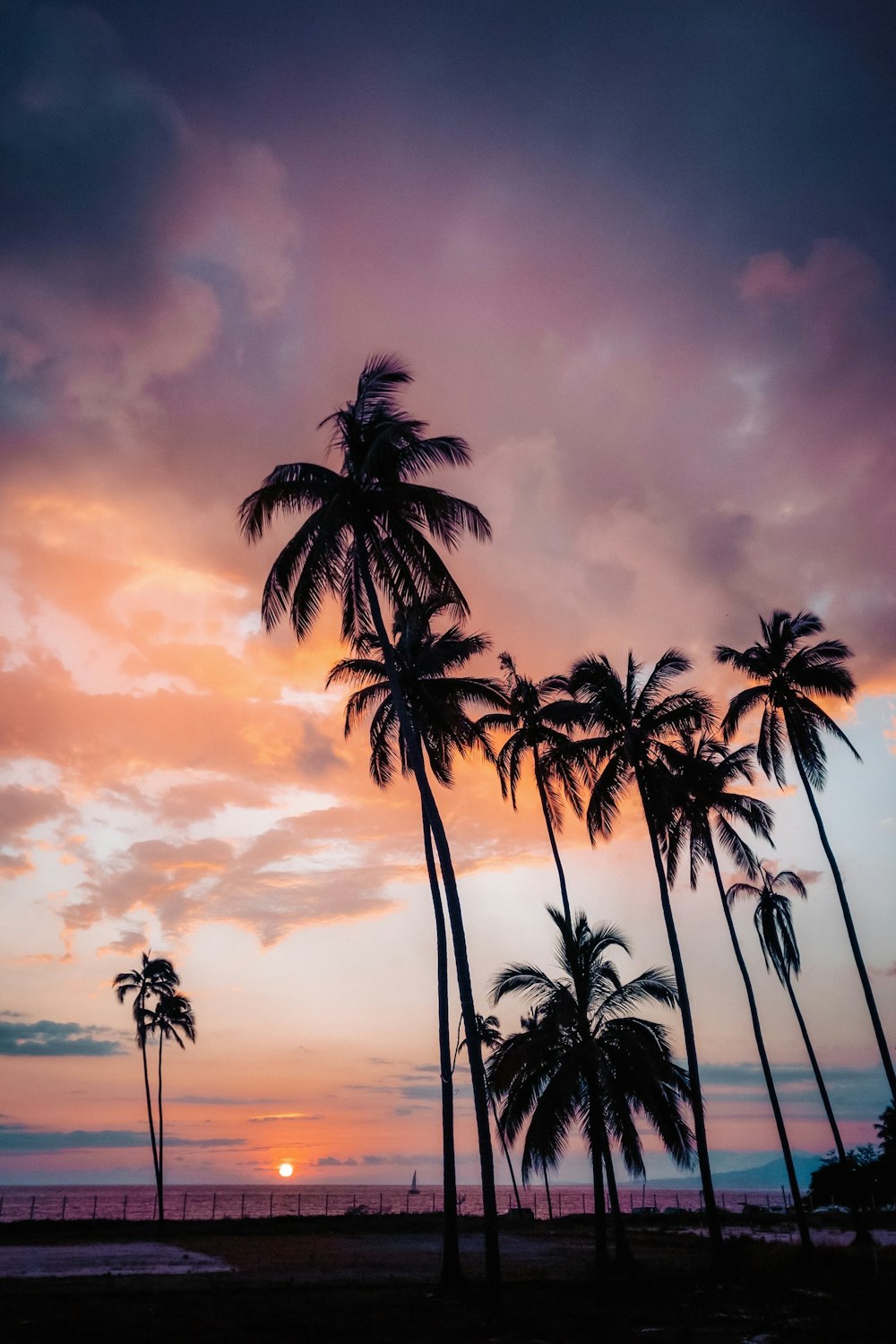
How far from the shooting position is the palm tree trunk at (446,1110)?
20922mm

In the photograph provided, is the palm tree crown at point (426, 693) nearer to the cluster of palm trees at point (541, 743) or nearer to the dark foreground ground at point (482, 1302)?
the cluster of palm trees at point (541, 743)

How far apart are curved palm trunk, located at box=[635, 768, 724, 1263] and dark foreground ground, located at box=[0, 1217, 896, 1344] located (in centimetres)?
118

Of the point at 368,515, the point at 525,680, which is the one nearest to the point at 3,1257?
the point at 525,680

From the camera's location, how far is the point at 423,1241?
41688mm

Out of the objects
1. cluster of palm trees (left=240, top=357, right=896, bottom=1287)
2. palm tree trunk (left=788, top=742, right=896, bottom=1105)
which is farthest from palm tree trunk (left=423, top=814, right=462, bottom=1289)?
palm tree trunk (left=788, top=742, right=896, bottom=1105)

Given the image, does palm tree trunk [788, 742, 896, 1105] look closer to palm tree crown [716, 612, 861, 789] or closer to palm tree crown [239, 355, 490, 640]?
palm tree crown [716, 612, 861, 789]

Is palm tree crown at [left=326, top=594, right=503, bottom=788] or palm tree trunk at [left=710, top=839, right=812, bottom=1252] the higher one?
palm tree crown at [left=326, top=594, right=503, bottom=788]

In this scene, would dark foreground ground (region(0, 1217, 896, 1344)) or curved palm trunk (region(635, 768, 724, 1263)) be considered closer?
dark foreground ground (region(0, 1217, 896, 1344))

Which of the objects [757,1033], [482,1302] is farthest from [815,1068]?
[482,1302]

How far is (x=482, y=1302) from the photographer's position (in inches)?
757

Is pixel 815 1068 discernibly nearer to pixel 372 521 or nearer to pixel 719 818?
pixel 719 818

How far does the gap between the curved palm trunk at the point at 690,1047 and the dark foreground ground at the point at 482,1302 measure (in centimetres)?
118

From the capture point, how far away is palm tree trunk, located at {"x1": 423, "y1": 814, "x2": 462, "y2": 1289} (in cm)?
2092

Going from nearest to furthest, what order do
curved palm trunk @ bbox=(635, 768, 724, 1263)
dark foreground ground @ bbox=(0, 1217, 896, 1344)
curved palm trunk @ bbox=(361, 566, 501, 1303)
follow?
dark foreground ground @ bbox=(0, 1217, 896, 1344) < curved palm trunk @ bbox=(361, 566, 501, 1303) < curved palm trunk @ bbox=(635, 768, 724, 1263)
